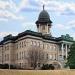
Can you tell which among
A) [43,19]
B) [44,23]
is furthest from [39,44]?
[43,19]

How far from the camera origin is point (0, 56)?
15362cm

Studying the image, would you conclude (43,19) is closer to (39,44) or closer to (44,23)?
(44,23)

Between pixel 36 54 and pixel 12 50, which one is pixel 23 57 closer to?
pixel 12 50

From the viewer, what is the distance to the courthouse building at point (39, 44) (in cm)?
12731

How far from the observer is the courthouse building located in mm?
127312

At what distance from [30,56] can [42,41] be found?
2442 cm

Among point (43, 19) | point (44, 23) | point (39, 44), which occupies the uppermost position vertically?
point (43, 19)

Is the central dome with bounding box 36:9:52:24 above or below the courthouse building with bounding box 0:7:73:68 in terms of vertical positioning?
above

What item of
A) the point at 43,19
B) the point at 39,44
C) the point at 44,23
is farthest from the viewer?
the point at 43,19

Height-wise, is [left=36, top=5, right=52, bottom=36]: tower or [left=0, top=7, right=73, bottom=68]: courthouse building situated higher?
[left=36, top=5, right=52, bottom=36]: tower

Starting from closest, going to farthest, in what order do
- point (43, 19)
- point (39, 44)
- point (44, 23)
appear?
point (39, 44) → point (44, 23) → point (43, 19)

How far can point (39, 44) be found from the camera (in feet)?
419

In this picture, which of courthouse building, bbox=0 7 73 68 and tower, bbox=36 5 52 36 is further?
tower, bbox=36 5 52 36

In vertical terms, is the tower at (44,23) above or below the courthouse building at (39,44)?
above
